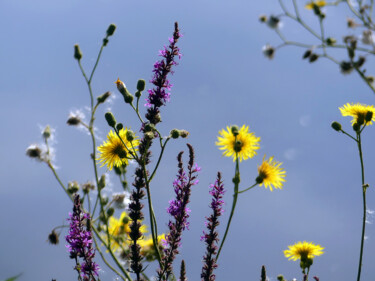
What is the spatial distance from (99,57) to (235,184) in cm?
217

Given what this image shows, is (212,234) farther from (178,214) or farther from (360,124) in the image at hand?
(360,124)

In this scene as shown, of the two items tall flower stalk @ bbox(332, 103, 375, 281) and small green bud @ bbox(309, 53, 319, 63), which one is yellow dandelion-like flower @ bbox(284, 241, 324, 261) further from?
small green bud @ bbox(309, 53, 319, 63)

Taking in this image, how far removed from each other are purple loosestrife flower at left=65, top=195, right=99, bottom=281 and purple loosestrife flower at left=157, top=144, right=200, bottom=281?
548 mm

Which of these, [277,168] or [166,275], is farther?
[277,168]

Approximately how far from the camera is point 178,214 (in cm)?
361

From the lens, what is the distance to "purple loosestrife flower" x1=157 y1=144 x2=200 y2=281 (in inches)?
134

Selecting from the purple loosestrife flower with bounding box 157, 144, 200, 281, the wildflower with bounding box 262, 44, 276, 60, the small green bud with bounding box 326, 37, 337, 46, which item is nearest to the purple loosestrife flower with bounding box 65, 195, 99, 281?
the purple loosestrife flower with bounding box 157, 144, 200, 281

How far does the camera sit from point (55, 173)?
13.7ft

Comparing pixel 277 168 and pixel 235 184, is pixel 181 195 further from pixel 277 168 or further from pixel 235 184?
pixel 277 168

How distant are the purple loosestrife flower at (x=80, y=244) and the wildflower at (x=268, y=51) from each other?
1.83 m

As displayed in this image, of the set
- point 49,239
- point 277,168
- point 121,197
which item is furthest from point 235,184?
point 49,239

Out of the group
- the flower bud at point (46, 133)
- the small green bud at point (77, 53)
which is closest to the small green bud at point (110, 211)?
the flower bud at point (46, 133)

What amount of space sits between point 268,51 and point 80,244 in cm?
207

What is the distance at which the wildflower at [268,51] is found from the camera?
10.3 ft
